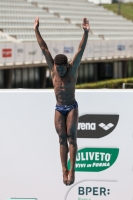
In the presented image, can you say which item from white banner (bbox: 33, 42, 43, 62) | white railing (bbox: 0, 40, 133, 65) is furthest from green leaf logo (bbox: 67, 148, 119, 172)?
white banner (bbox: 33, 42, 43, 62)

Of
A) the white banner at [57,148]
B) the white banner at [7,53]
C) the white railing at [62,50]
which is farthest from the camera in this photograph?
the white railing at [62,50]

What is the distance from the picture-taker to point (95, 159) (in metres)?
7.42

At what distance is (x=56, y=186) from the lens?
748 cm

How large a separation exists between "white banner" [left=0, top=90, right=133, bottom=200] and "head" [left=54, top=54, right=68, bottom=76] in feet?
6.32

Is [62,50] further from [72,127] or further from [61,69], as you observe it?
[61,69]

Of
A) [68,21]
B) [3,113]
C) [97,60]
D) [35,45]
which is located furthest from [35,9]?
[3,113]

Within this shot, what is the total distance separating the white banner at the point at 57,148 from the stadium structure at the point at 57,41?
27717 millimetres

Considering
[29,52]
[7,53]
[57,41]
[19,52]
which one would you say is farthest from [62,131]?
[57,41]

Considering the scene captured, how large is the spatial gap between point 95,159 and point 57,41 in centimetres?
3369

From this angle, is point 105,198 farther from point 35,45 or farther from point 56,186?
point 35,45

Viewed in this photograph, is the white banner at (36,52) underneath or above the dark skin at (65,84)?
underneath

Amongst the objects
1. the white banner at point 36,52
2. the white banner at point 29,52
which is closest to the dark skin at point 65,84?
the white banner at point 29,52

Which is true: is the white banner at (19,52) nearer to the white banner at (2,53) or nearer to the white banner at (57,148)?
the white banner at (2,53)

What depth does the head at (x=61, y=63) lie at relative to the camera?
5.12 meters
